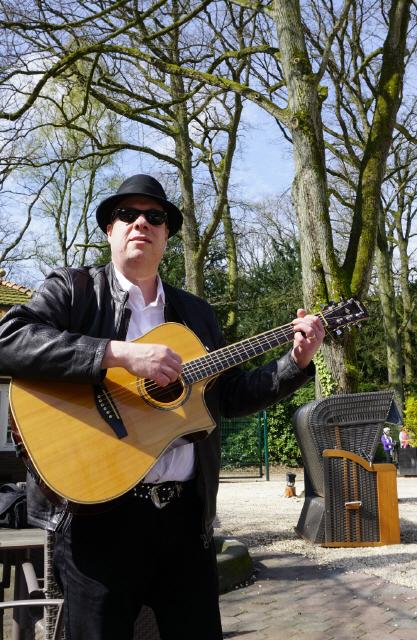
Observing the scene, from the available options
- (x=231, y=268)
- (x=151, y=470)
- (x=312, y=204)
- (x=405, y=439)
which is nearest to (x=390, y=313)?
(x=405, y=439)

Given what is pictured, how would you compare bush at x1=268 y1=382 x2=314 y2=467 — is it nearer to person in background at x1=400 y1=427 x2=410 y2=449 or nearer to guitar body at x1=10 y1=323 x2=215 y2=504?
person in background at x1=400 y1=427 x2=410 y2=449

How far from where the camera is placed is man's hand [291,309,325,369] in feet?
7.35

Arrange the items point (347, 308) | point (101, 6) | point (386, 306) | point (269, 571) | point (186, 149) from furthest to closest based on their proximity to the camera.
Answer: point (386, 306) → point (186, 149) → point (101, 6) → point (269, 571) → point (347, 308)

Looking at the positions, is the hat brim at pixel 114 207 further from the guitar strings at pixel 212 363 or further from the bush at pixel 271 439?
the bush at pixel 271 439

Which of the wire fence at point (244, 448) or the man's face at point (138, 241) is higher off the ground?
the man's face at point (138, 241)

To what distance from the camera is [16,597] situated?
338 cm

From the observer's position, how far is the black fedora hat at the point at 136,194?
89.6 inches

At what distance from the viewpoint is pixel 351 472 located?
7035mm

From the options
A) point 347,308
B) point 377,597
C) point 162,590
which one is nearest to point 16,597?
point 162,590

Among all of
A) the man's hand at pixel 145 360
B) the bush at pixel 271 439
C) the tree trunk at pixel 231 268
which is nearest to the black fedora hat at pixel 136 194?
the man's hand at pixel 145 360

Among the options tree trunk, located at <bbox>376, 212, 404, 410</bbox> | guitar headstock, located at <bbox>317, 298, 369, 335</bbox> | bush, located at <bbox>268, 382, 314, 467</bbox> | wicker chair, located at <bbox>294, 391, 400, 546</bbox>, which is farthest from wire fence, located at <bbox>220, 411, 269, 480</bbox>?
guitar headstock, located at <bbox>317, 298, 369, 335</bbox>

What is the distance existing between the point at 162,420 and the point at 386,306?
71.6 ft

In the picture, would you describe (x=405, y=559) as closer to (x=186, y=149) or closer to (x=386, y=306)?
(x=186, y=149)

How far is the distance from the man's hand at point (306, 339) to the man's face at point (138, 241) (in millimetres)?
531
